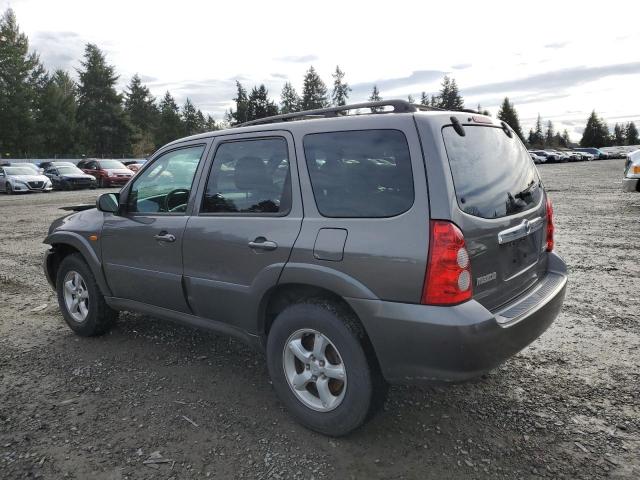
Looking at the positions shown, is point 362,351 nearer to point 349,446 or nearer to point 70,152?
point 349,446

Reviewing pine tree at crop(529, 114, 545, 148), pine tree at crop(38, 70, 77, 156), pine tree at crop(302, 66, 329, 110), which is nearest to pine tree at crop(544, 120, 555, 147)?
pine tree at crop(529, 114, 545, 148)

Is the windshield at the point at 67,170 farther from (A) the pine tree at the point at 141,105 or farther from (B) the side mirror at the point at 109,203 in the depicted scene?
(A) the pine tree at the point at 141,105

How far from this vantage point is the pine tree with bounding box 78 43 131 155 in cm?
6750

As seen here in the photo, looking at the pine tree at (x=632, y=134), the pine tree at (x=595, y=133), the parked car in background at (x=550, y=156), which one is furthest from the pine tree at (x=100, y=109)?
the pine tree at (x=632, y=134)

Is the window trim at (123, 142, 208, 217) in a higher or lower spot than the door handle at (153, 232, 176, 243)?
higher

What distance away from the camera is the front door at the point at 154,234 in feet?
12.2

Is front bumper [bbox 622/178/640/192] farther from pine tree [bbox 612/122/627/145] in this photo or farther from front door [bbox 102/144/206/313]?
pine tree [bbox 612/122/627/145]

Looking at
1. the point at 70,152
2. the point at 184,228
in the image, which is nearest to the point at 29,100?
the point at 70,152

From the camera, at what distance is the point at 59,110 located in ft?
209

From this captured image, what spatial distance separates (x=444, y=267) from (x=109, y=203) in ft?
9.72

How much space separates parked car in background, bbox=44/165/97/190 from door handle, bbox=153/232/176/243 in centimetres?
2521

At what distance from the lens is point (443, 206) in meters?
2.51

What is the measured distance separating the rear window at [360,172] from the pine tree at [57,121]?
68.2m

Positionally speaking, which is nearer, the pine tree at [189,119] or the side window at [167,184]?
the side window at [167,184]
